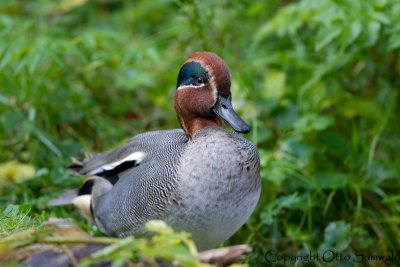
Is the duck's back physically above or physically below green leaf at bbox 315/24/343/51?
below

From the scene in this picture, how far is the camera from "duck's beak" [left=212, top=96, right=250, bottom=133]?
304 cm

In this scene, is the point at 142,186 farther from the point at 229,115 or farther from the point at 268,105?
the point at 268,105

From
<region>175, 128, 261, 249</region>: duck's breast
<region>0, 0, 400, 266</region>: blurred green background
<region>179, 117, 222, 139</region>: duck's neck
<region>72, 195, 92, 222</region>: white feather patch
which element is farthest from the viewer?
<region>0, 0, 400, 266</region>: blurred green background

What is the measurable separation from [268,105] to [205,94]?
62.5 inches

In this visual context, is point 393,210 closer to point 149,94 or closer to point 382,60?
point 382,60

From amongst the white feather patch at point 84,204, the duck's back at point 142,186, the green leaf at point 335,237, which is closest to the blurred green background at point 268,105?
the green leaf at point 335,237

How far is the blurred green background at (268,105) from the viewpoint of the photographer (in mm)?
3869

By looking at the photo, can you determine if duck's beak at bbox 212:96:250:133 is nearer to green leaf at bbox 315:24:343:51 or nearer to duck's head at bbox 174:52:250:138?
duck's head at bbox 174:52:250:138

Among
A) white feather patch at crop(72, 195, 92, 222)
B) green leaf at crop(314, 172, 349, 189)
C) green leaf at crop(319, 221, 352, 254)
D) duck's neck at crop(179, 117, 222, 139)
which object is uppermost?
duck's neck at crop(179, 117, 222, 139)

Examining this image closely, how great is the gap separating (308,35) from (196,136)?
235cm

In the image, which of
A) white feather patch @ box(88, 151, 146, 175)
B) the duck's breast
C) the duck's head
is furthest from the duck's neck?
white feather patch @ box(88, 151, 146, 175)

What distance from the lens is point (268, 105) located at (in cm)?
464

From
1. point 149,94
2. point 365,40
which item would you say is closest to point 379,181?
point 365,40

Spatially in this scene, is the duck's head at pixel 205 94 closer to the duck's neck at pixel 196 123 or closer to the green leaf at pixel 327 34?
the duck's neck at pixel 196 123
